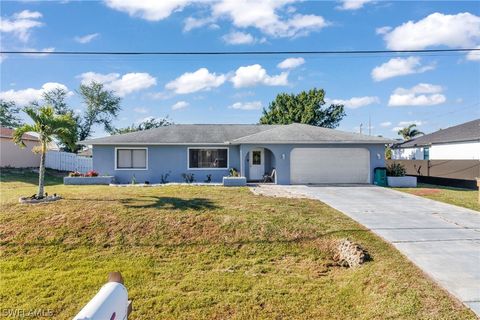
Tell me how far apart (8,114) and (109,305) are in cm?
4812

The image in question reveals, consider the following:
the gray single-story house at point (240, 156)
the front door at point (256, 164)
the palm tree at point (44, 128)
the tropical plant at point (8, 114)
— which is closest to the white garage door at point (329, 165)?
the gray single-story house at point (240, 156)

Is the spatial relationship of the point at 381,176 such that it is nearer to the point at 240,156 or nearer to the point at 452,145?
the point at 240,156

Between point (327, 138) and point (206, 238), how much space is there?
11157mm

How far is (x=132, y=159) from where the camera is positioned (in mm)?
18109

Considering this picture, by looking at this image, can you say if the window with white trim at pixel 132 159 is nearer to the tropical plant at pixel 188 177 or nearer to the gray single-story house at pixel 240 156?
the gray single-story house at pixel 240 156

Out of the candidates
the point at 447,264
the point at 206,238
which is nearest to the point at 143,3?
the point at 206,238

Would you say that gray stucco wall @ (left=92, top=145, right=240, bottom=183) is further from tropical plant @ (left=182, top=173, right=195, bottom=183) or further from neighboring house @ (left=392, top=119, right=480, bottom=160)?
neighboring house @ (left=392, top=119, right=480, bottom=160)

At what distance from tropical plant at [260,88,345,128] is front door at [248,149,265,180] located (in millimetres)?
24011

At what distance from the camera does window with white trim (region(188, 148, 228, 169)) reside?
59.8 ft

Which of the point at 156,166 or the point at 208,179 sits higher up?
the point at 156,166

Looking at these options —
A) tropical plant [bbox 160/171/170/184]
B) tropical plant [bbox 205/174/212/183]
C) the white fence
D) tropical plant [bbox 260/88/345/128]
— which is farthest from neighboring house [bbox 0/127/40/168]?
tropical plant [bbox 260/88/345/128]

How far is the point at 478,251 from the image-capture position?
6.76 meters

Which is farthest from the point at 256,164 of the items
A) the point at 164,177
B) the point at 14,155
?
the point at 14,155

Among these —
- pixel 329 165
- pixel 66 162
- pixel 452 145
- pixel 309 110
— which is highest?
pixel 309 110
